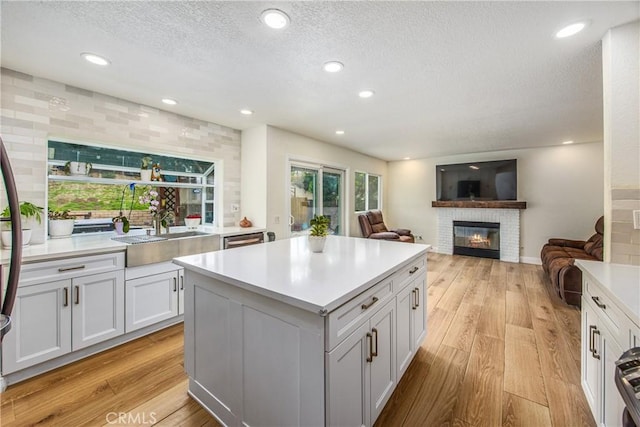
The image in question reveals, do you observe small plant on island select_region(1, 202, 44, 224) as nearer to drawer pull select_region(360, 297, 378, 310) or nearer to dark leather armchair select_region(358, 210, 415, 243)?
drawer pull select_region(360, 297, 378, 310)

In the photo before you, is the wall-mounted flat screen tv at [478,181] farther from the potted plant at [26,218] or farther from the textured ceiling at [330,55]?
the potted plant at [26,218]

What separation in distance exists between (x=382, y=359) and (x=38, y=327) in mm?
2500

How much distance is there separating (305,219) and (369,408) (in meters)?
3.48

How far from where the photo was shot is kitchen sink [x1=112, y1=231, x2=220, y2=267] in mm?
2430

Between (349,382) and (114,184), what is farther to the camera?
(114,184)

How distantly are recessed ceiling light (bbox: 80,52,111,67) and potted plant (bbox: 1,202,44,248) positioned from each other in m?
1.32

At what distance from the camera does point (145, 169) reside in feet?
10.4

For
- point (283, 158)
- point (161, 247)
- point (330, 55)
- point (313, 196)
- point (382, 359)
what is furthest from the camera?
point (313, 196)

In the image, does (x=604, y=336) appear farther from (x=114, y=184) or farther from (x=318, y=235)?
(x=114, y=184)

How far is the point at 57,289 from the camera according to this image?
2029mm

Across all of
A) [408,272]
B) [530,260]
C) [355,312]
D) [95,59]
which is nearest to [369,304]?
[355,312]


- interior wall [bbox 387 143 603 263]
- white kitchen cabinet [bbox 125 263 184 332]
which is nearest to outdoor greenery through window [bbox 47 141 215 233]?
white kitchen cabinet [bbox 125 263 184 332]

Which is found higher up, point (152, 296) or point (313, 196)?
point (313, 196)

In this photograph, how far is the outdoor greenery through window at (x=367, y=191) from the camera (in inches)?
246
